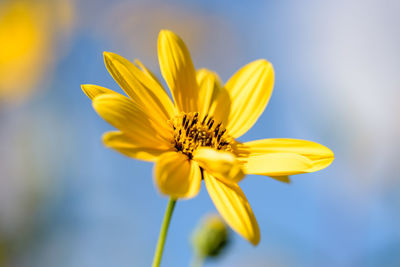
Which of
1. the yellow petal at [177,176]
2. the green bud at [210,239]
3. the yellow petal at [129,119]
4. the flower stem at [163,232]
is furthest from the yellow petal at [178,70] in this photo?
the green bud at [210,239]

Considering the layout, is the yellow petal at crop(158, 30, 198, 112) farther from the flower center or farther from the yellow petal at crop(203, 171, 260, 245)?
the yellow petal at crop(203, 171, 260, 245)

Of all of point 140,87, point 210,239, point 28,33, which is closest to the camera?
point 140,87

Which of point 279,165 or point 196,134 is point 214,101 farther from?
point 279,165

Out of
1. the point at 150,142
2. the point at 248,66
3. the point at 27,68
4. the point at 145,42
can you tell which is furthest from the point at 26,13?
the point at 150,142

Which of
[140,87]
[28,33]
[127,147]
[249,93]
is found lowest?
[127,147]

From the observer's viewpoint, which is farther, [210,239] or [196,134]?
[210,239]

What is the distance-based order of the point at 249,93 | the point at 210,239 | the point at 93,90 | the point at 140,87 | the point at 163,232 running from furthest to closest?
the point at 210,239 → the point at 249,93 → the point at 140,87 → the point at 93,90 → the point at 163,232

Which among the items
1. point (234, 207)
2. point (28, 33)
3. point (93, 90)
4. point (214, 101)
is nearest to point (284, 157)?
point (234, 207)
